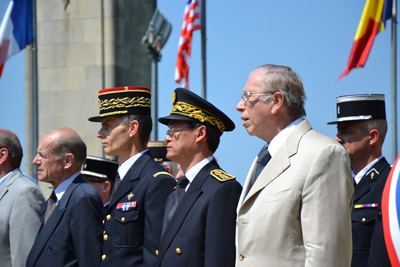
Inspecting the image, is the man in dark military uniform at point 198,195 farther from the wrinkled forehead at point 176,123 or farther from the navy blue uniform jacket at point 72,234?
the navy blue uniform jacket at point 72,234

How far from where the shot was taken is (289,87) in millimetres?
4688

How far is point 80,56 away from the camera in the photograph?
14.2m

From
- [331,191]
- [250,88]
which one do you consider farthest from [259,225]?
[250,88]

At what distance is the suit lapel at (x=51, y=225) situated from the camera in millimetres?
6336

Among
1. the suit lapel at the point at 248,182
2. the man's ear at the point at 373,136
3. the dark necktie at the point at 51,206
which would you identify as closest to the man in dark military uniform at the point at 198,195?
the suit lapel at the point at 248,182

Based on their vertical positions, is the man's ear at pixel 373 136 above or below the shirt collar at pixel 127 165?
above

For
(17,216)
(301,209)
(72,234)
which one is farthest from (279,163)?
(17,216)

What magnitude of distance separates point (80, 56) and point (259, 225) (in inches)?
403

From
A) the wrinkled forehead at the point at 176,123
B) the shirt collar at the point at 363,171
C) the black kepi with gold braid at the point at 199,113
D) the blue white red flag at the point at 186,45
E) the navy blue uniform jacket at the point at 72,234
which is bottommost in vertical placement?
the navy blue uniform jacket at the point at 72,234

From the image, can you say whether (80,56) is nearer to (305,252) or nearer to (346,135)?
(346,135)

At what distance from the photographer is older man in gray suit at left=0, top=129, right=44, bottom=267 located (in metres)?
6.65

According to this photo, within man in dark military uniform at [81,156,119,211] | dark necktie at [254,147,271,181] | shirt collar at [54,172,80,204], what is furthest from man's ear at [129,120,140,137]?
man in dark military uniform at [81,156,119,211]

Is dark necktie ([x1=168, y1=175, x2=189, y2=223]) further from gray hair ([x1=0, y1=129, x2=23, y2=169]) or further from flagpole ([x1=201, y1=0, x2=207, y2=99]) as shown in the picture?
flagpole ([x1=201, y1=0, x2=207, y2=99])

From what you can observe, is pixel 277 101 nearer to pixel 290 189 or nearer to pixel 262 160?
pixel 262 160
